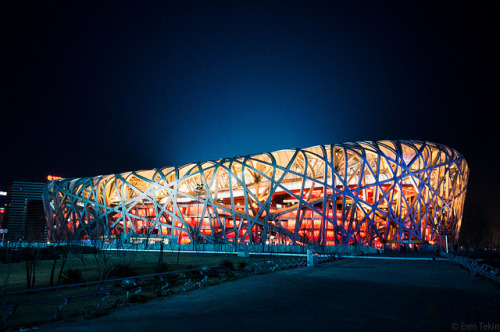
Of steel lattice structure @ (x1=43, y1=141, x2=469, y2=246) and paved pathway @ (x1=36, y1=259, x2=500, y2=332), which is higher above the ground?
steel lattice structure @ (x1=43, y1=141, x2=469, y2=246)

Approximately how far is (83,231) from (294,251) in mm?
49360

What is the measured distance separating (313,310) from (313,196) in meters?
48.5

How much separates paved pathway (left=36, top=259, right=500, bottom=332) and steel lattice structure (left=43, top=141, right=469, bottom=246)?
3480 centimetres

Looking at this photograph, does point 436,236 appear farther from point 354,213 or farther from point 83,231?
point 83,231

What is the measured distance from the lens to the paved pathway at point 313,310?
6289 mm

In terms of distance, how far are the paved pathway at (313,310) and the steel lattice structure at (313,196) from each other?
3480 cm

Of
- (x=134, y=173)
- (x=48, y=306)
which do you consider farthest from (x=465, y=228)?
(x=48, y=306)

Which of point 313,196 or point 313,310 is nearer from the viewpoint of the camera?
point 313,310

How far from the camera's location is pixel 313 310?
7617mm

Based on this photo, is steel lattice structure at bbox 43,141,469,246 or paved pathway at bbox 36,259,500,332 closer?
paved pathway at bbox 36,259,500,332

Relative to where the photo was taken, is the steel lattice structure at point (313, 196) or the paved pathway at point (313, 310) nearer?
the paved pathway at point (313, 310)

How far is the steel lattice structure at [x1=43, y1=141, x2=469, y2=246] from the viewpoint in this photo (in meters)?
48.2

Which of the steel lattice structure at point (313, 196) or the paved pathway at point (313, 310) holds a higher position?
the steel lattice structure at point (313, 196)

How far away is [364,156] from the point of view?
47.7m
